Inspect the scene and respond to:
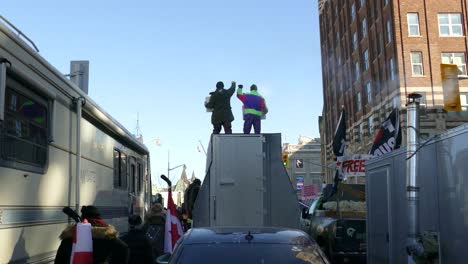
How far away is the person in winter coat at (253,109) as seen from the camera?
433 inches

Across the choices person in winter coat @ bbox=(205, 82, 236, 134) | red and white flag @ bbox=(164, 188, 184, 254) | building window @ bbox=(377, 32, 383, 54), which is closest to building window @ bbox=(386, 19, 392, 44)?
building window @ bbox=(377, 32, 383, 54)

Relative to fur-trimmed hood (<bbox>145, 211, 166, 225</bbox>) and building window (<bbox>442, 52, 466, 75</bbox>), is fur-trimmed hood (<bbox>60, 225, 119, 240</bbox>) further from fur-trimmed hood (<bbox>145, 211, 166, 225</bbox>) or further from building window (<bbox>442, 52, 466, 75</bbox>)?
building window (<bbox>442, 52, 466, 75</bbox>)

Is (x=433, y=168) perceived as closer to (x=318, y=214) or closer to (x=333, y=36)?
(x=318, y=214)

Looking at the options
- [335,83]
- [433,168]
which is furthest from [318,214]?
[335,83]

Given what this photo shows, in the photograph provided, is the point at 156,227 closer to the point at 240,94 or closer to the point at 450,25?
the point at 240,94

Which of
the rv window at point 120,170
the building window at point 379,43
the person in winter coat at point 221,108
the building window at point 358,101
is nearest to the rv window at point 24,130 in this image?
the rv window at point 120,170

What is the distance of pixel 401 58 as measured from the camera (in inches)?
1395

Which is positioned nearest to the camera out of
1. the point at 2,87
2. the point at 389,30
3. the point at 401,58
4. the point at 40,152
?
the point at 2,87

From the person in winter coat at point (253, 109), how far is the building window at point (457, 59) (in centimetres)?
2789

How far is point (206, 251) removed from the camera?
4.50 m

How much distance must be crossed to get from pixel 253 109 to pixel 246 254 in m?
6.82

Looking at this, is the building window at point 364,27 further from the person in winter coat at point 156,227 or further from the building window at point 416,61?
the person in winter coat at point 156,227

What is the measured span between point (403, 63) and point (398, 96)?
2.34 m

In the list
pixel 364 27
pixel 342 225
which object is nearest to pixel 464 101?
pixel 364 27
